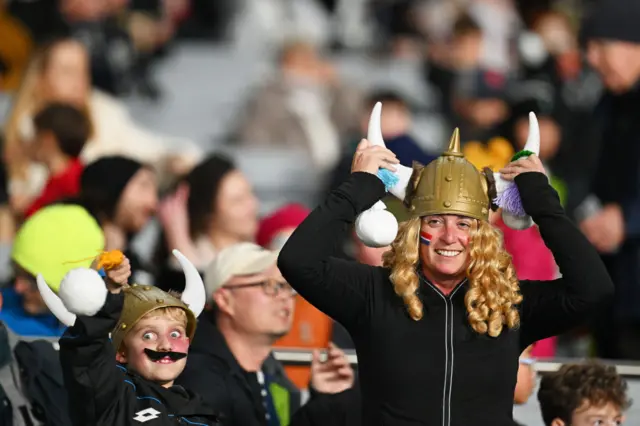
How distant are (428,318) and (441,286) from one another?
127 mm

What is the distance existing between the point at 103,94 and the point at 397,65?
4.59m

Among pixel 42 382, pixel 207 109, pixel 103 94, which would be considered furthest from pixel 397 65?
pixel 42 382

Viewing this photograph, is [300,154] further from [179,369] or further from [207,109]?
[179,369]

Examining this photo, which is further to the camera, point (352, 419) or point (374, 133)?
point (352, 419)

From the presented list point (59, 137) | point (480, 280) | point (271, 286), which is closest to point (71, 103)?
point (59, 137)

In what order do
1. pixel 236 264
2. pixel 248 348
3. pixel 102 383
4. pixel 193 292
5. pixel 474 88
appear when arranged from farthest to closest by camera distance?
pixel 474 88 < pixel 236 264 < pixel 248 348 < pixel 193 292 < pixel 102 383

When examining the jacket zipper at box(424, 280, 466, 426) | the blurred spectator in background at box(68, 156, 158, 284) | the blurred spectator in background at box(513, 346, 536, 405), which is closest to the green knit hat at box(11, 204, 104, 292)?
the blurred spectator in background at box(68, 156, 158, 284)

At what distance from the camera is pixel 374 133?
6.10 meters

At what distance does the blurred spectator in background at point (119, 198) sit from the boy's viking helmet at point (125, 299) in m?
2.17

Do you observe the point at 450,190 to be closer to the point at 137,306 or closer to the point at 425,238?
the point at 425,238

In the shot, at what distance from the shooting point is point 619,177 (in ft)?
30.6

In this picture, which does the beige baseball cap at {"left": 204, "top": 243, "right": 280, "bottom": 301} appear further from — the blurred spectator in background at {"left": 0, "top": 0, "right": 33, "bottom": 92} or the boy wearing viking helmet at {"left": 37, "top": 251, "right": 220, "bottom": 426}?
the blurred spectator in background at {"left": 0, "top": 0, "right": 33, "bottom": 92}

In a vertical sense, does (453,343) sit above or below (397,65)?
below

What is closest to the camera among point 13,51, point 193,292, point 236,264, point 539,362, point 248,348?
point 193,292
